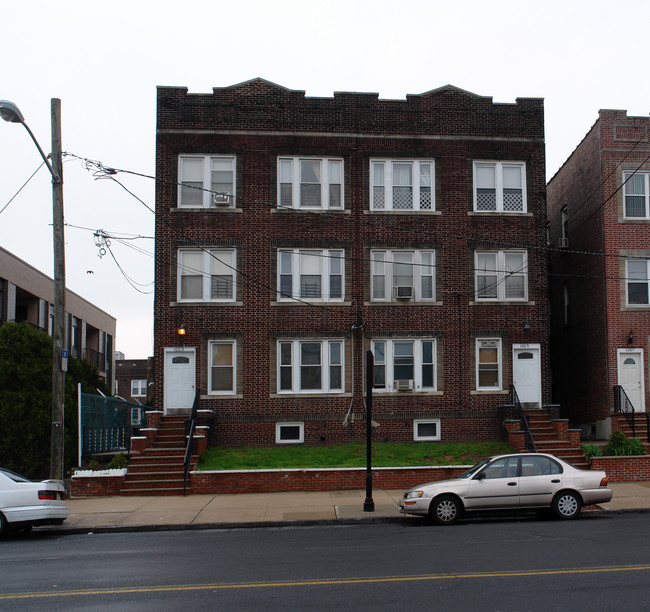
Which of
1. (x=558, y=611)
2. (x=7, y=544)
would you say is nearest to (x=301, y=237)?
(x=7, y=544)

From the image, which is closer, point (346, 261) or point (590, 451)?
point (590, 451)

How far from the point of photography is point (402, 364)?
82.4 feet

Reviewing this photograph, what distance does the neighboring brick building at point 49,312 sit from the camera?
3497 centimetres

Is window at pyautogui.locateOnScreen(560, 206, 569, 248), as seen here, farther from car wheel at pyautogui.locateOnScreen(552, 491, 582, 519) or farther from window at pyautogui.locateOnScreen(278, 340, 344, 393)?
car wheel at pyautogui.locateOnScreen(552, 491, 582, 519)

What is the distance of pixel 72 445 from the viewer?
73.3 ft

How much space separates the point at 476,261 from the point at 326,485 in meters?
9.57

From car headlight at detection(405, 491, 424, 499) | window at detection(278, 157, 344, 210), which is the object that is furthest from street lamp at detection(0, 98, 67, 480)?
window at detection(278, 157, 344, 210)

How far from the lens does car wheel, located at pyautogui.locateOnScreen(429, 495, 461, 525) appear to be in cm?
1503

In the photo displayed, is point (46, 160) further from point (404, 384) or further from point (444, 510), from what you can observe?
point (404, 384)

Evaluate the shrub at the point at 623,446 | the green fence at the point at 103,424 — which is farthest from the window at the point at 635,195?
the green fence at the point at 103,424

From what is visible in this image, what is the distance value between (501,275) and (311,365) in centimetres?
690

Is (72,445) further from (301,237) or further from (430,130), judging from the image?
(430,130)

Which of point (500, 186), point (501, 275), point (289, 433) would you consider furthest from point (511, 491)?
point (500, 186)

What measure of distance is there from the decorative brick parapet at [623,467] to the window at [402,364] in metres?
5.99
